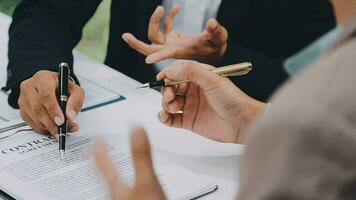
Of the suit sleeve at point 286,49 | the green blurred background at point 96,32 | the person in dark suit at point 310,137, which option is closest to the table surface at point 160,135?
the suit sleeve at point 286,49

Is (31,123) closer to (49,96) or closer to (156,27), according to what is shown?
(49,96)

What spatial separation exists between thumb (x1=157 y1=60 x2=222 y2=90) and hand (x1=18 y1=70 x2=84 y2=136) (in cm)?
18

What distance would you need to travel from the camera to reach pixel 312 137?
41 centimetres

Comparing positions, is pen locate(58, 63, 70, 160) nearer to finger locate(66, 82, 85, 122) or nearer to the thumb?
finger locate(66, 82, 85, 122)

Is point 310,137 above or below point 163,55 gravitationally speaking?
above

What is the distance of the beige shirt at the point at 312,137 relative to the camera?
1.31 ft

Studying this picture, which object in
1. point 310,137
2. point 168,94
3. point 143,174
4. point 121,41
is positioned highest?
point 310,137

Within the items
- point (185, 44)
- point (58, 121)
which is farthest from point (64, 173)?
point (185, 44)

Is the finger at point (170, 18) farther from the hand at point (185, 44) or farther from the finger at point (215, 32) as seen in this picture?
the finger at point (215, 32)

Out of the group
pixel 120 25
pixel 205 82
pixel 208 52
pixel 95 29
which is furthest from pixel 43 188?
pixel 95 29

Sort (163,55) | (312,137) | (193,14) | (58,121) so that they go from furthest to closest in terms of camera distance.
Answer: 1. (193,14)
2. (163,55)
3. (58,121)
4. (312,137)

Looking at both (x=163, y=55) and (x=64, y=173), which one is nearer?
(x=64, y=173)

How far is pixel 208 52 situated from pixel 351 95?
1.00 meters

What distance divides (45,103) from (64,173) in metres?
0.19
